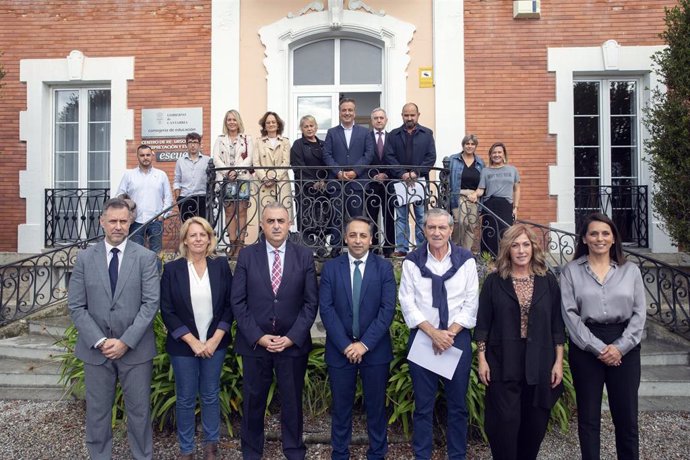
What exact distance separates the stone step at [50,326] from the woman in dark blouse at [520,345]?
5.36 metres

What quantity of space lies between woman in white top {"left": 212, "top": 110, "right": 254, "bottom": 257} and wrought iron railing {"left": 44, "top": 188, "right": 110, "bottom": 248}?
3.31 metres

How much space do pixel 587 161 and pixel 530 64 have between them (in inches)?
67.1

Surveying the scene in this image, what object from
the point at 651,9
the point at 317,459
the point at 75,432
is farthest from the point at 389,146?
the point at 651,9

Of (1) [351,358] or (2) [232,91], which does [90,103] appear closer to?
(2) [232,91]

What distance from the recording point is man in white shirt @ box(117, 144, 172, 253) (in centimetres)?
697

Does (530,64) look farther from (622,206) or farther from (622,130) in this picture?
(622,206)

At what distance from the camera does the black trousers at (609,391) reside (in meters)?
3.46

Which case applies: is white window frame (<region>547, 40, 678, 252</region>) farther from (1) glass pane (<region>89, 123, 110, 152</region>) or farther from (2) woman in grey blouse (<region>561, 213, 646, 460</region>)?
(1) glass pane (<region>89, 123, 110, 152</region>)

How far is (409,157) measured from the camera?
6.40 metres

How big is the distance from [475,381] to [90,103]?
7684 millimetres

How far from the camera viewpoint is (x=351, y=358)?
12.1 ft

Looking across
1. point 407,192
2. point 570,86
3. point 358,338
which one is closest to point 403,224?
point 407,192

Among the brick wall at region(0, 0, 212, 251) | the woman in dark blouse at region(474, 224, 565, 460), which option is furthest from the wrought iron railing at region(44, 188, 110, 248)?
the woman in dark blouse at region(474, 224, 565, 460)

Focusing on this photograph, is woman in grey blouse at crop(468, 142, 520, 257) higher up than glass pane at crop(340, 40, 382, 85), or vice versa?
glass pane at crop(340, 40, 382, 85)
